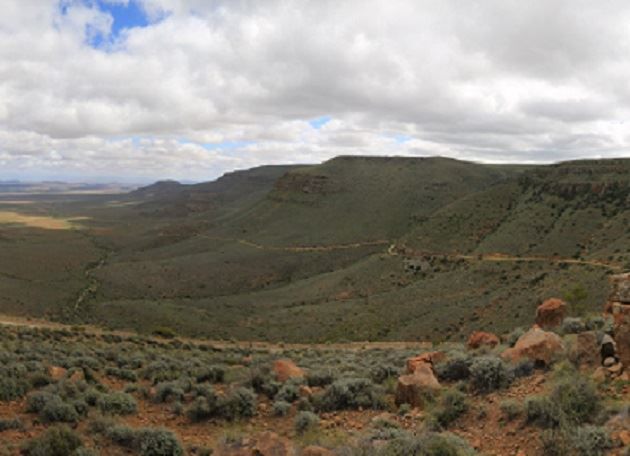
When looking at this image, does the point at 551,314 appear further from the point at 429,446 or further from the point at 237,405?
the point at 429,446

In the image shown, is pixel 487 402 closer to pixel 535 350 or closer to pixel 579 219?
pixel 535 350

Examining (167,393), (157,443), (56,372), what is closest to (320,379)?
(167,393)

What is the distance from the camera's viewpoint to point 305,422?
10.8m

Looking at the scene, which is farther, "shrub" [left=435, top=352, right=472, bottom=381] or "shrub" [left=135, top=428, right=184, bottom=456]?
"shrub" [left=435, top=352, right=472, bottom=381]

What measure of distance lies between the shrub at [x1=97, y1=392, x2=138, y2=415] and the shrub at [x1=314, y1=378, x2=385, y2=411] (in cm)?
447

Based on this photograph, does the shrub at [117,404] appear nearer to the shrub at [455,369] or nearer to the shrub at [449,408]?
the shrub at [449,408]

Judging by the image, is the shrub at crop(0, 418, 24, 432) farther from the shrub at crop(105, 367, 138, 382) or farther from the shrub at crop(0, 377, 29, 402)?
the shrub at crop(105, 367, 138, 382)

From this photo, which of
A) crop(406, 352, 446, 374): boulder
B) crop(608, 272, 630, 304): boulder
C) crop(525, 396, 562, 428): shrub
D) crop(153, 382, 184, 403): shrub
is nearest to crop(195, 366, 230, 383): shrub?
crop(153, 382, 184, 403): shrub

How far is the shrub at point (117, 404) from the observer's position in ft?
37.8

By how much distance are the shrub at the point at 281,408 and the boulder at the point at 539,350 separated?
551 cm

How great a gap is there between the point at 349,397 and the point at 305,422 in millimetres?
1455

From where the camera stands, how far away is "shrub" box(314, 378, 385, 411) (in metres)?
11.6

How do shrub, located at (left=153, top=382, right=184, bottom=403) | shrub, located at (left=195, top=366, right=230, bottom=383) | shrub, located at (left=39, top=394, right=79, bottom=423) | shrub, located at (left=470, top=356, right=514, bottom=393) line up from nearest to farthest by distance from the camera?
shrub, located at (left=39, top=394, right=79, bottom=423) < shrub, located at (left=470, top=356, right=514, bottom=393) < shrub, located at (left=153, top=382, right=184, bottom=403) < shrub, located at (left=195, top=366, right=230, bottom=383)

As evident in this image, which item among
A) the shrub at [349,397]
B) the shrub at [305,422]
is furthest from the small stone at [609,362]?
the shrub at [305,422]
